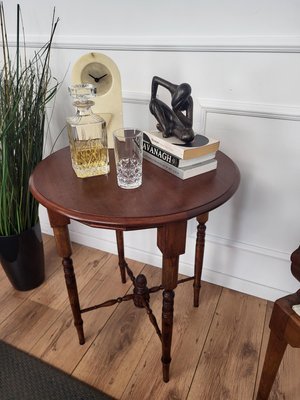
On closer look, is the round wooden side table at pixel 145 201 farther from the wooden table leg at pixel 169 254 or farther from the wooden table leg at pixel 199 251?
the wooden table leg at pixel 199 251

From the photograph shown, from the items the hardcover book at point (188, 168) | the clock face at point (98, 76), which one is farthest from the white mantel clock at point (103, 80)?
the hardcover book at point (188, 168)

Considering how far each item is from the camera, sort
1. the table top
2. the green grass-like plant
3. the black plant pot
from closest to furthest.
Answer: the table top < the green grass-like plant < the black plant pot

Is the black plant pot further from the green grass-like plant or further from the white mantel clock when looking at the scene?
the white mantel clock

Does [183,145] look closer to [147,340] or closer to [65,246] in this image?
[65,246]

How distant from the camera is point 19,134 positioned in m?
1.14

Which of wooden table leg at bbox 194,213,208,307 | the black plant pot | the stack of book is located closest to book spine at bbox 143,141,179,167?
the stack of book

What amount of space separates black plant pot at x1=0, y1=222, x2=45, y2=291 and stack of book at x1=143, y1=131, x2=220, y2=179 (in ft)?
2.36

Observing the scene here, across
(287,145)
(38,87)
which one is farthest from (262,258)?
(38,87)

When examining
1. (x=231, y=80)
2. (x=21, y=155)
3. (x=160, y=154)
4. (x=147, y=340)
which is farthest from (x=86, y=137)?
(x=147, y=340)

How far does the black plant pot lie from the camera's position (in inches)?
50.5

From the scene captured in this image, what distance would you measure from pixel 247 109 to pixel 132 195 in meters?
0.55

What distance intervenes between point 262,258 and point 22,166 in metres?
1.04

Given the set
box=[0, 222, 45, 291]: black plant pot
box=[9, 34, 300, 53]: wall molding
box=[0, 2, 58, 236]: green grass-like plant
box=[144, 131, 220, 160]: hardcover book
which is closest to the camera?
box=[144, 131, 220, 160]: hardcover book

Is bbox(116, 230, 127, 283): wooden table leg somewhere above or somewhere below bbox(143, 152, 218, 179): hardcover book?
below
